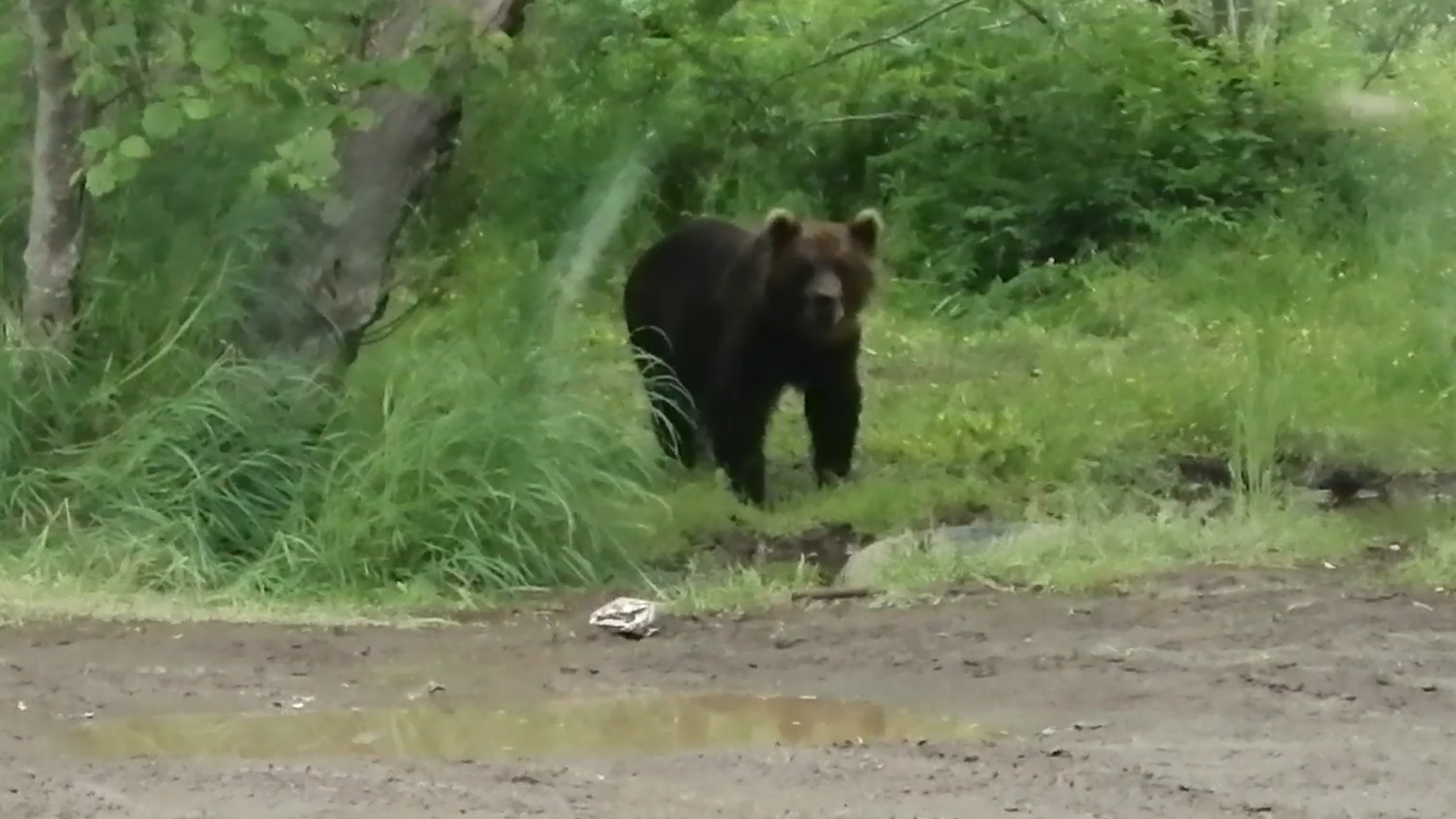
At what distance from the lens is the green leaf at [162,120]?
274 inches

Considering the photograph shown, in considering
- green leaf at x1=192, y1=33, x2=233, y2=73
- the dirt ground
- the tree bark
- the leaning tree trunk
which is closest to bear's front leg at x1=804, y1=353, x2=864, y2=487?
the leaning tree trunk

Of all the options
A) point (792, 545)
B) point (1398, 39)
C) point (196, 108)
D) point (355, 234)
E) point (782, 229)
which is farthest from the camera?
point (1398, 39)

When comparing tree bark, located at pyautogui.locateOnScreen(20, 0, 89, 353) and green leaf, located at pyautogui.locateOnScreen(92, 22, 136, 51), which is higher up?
green leaf, located at pyautogui.locateOnScreen(92, 22, 136, 51)

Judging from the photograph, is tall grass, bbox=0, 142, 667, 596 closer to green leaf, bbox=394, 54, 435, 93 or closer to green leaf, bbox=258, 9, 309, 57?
→ green leaf, bbox=394, 54, 435, 93

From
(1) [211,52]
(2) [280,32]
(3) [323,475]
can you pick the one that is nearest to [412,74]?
(2) [280,32]

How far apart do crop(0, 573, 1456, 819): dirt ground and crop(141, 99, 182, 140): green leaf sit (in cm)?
168

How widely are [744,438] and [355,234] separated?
2066 millimetres

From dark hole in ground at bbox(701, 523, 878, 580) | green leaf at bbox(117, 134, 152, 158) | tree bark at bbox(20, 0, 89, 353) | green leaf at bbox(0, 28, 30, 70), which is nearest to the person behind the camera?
green leaf at bbox(117, 134, 152, 158)

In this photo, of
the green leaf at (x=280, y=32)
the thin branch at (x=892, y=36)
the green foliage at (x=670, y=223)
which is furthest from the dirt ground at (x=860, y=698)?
the thin branch at (x=892, y=36)

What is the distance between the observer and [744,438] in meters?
9.73

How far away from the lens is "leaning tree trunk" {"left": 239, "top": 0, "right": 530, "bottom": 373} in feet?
28.9

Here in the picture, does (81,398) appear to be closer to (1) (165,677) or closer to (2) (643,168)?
(1) (165,677)

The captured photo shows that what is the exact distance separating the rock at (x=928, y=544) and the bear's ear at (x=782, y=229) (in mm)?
1894

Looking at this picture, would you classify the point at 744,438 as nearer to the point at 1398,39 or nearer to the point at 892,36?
the point at 892,36
